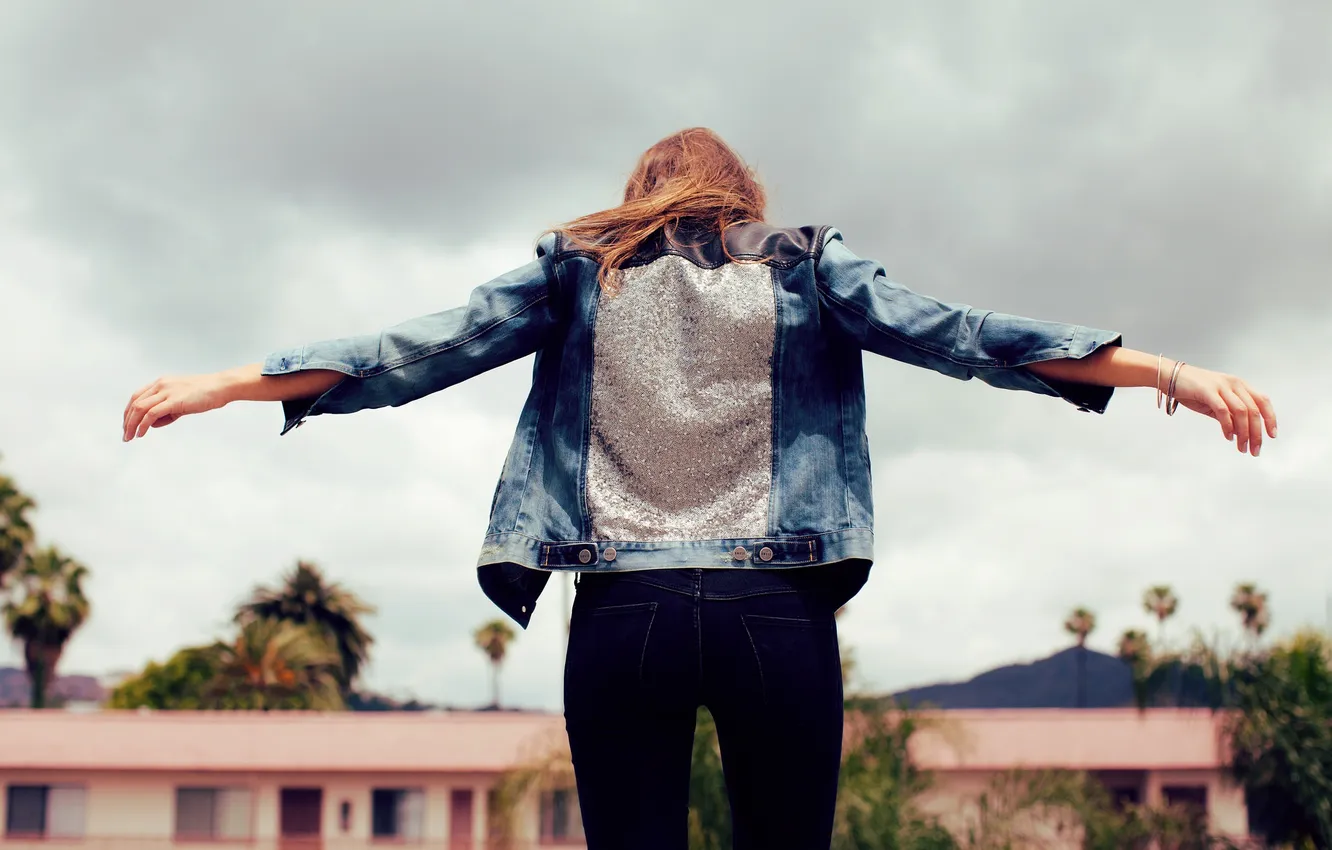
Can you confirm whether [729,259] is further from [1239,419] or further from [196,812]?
[196,812]

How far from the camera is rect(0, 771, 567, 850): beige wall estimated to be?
35.3 metres

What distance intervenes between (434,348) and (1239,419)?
1259 millimetres

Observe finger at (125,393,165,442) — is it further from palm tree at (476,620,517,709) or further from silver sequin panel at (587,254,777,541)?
palm tree at (476,620,517,709)

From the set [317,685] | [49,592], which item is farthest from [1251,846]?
[49,592]

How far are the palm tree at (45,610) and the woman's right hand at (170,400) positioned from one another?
45619 millimetres

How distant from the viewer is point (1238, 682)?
24.9 metres

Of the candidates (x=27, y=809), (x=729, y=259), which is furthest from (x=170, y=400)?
(x=27, y=809)

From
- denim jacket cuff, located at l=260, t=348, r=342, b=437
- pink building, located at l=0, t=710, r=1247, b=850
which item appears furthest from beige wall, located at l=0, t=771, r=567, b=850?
denim jacket cuff, located at l=260, t=348, r=342, b=437

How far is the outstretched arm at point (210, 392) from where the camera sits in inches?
87.5

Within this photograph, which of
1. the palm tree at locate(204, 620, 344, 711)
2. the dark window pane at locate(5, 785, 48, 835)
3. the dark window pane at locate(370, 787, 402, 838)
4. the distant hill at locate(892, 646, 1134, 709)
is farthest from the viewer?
→ the distant hill at locate(892, 646, 1134, 709)

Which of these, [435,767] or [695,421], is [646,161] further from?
[435,767]

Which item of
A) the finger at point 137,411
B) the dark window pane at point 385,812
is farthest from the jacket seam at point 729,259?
the dark window pane at point 385,812

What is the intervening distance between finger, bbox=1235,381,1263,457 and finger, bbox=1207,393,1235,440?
24 mm

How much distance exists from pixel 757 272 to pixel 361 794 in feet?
118
